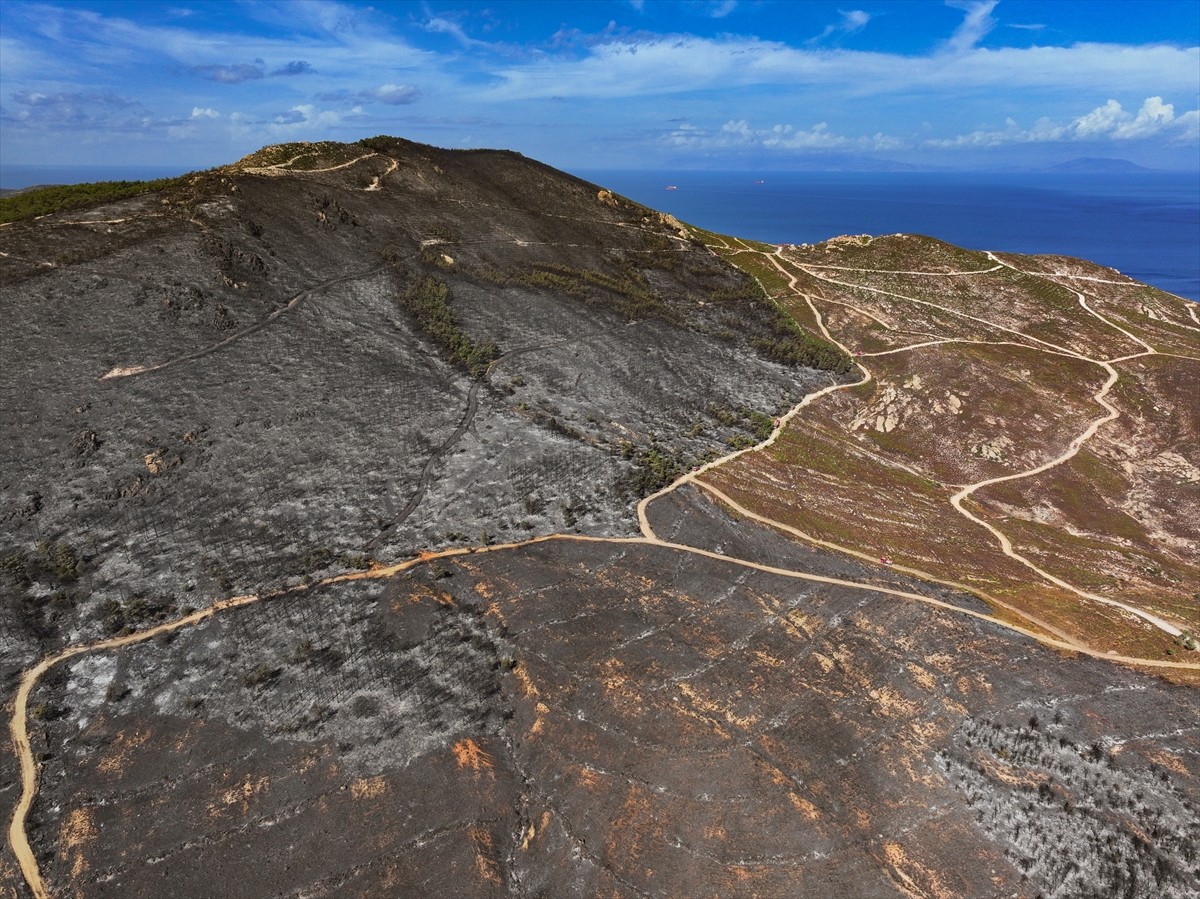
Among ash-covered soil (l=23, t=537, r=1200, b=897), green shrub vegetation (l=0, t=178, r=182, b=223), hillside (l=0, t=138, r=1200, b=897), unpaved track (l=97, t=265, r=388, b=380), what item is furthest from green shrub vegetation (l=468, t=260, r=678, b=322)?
ash-covered soil (l=23, t=537, r=1200, b=897)

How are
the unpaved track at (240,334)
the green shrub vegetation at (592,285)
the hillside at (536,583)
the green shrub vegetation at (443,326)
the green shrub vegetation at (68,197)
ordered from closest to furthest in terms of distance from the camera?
the hillside at (536,583), the unpaved track at (240,334), the green shrub vegetation at (68,197), the green shrub vegetation at (443,326), the green shrub vegetation at (592,285)

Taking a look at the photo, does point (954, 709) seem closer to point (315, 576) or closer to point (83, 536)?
point (315, 576)

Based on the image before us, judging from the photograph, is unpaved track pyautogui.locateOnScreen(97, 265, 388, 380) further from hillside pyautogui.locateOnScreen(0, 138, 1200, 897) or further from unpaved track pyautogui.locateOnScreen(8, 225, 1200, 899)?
hillside pyautogui.locateOnScreen(0, 138, 1200, 897)

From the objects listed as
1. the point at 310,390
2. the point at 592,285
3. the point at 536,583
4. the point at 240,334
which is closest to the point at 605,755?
the point at 536,583

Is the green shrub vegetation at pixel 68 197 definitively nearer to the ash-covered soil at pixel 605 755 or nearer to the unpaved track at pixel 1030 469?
the ash-covered soil at pixel 605 755

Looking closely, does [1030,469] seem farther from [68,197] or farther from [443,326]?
[68,197]

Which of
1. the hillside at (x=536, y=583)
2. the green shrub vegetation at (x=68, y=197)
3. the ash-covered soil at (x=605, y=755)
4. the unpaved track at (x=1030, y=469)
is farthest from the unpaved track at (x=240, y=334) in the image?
the unpaved track at (x=1030, y=469)

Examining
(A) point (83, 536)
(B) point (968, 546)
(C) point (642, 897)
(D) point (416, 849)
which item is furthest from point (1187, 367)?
(A) point (83, 536)
